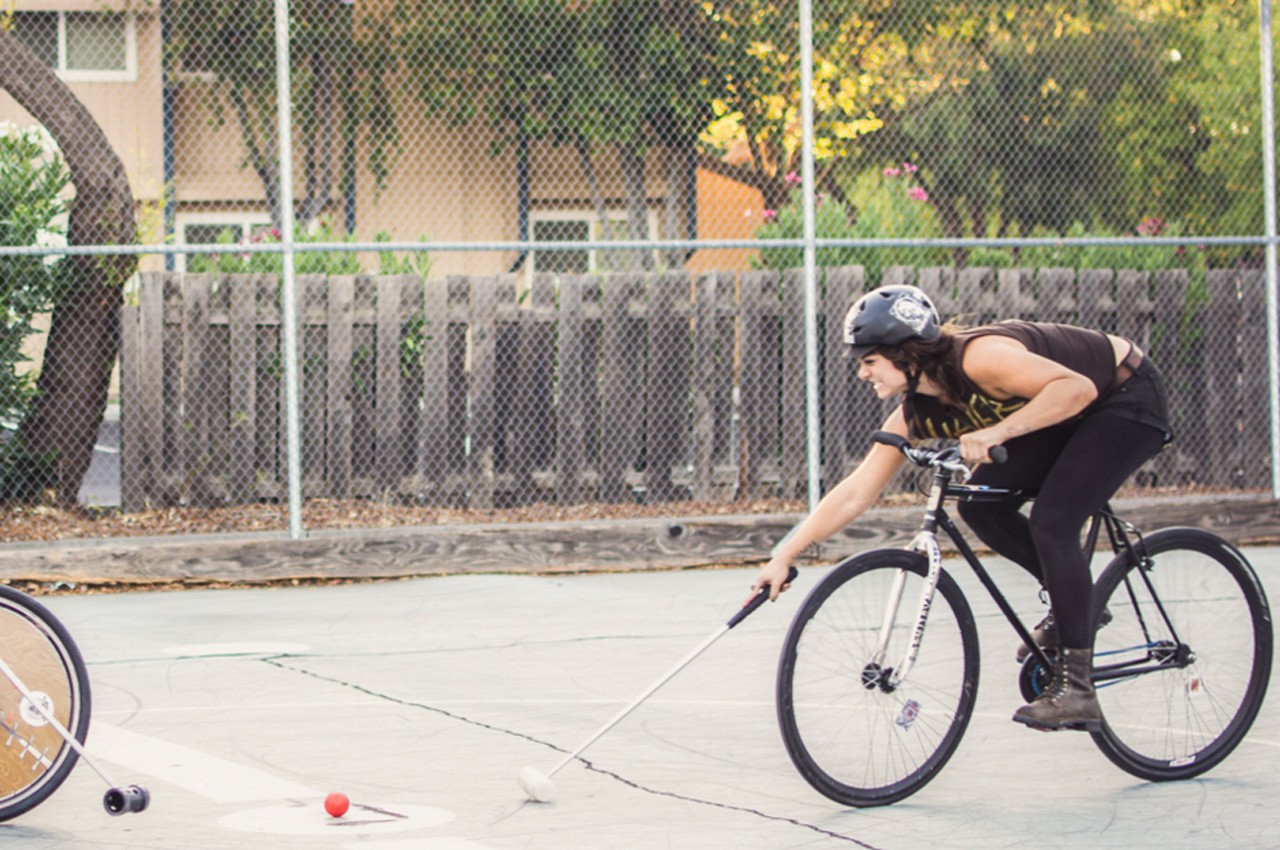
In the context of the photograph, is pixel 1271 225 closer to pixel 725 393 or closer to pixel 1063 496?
pixel 725 393

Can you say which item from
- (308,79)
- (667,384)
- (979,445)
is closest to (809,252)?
(667,384)

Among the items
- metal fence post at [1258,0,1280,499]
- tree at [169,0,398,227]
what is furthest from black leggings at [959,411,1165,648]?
tree at [169,0,398,227]

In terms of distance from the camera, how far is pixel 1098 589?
5.34 metres

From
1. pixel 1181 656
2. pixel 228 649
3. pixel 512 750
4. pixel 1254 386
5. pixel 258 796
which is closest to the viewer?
pixel 258 796

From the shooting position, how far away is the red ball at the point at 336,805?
16.3 feet

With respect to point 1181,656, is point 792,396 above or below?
above

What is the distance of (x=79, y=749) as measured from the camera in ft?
16.2

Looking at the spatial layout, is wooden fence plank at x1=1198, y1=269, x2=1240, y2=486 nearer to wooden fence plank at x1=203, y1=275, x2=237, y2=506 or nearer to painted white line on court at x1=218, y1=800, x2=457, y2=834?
wooden fence plank at x1=203, y1=275, x2=237, y2=506

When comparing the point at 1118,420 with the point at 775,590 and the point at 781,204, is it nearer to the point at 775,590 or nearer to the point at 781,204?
the point at 775,590

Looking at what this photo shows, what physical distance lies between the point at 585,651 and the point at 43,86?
217 inches

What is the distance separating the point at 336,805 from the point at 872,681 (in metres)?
1.54

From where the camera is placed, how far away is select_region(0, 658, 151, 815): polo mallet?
4.74m

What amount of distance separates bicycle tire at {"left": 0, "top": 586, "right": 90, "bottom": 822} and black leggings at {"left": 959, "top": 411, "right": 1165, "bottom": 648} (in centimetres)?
267

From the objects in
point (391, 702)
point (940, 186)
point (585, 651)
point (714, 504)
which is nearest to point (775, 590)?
point (391, 702)
